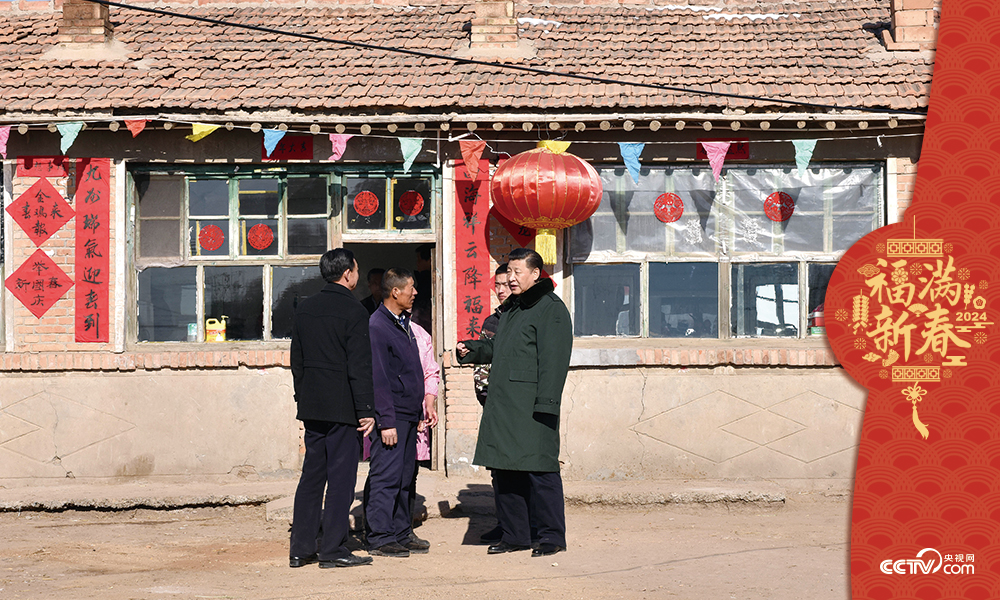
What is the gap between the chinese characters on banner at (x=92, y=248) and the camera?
32.1ft

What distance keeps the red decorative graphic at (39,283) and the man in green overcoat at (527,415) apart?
16.2 ft

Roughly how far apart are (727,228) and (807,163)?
0.98 meters

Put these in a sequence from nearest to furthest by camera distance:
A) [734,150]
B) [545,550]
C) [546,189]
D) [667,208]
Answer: [545,550] < [546,189] < [734,150] < [667,208]

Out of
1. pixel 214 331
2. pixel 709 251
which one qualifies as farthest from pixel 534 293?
pixel 214 331

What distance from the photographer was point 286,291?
33.2ft

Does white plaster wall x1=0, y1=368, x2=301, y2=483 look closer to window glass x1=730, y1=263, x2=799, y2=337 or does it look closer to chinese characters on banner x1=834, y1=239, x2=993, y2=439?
window glass x1=730, y1=263, x2=799, y2=337

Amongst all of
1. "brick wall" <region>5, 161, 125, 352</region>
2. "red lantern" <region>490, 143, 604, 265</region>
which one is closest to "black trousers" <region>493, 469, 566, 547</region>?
"red lantern" <region>490, 143, 604, 265</region>

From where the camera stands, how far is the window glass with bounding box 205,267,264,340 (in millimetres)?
10125

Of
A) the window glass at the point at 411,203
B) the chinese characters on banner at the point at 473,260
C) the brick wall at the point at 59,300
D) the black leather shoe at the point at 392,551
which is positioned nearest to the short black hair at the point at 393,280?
the black leather shoe at the point at 392,551

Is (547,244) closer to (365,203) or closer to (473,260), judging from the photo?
(473,260)

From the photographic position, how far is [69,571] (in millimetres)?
6562

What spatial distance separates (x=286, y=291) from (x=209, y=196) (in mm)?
1214

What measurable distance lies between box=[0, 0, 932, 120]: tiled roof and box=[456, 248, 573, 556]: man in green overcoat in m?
3.18

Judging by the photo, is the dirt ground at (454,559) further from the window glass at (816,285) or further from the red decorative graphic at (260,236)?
the red decorative graphic at (260,236)
